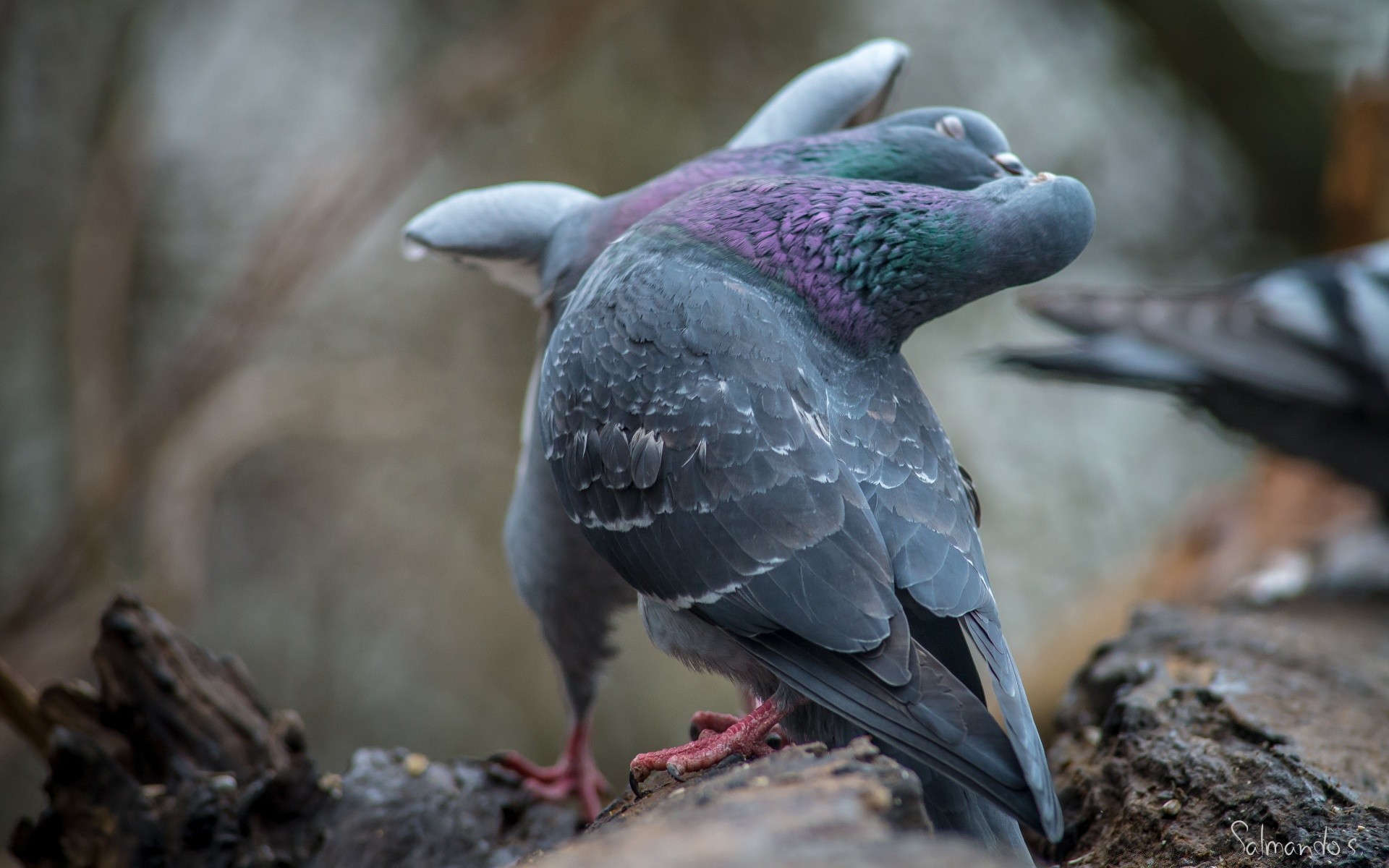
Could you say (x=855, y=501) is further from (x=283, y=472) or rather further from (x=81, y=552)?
(x=283, y=472)

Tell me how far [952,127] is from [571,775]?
185 centimetres

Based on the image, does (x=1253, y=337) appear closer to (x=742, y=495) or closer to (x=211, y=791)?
(x=742, y=495)

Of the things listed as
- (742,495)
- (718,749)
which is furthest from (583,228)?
(718,749)

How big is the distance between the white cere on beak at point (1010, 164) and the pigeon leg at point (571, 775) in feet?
5.71

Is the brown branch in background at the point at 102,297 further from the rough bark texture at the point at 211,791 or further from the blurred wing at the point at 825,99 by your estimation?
the blurred wing at the point at 825,99

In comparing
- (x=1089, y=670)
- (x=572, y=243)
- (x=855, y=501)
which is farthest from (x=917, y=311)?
(x=1089, y=670)

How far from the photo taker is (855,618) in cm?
154

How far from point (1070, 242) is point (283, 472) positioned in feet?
17.3

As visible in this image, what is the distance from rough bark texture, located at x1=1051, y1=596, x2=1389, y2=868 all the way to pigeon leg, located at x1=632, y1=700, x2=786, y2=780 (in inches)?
29.2

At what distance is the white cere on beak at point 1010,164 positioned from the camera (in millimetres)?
2430

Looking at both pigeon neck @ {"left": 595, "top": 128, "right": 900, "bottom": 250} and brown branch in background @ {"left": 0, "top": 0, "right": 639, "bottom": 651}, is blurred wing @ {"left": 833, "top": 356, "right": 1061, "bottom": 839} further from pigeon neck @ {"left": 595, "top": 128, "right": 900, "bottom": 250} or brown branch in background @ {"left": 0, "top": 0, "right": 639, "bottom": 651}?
brown branch in background @ {"left": 0, "top": 0, "right": 639, "bottom": 651}

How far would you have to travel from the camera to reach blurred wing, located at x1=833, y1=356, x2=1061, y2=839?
162 cm

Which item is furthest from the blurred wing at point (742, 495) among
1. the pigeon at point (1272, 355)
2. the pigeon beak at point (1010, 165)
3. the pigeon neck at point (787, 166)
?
the pigeon at point (1272, 355)

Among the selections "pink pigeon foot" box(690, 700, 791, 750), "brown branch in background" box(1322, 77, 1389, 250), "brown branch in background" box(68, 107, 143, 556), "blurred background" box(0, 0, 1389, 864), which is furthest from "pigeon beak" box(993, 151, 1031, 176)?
"brown branch in background" box(68, 107, 143, 556)
